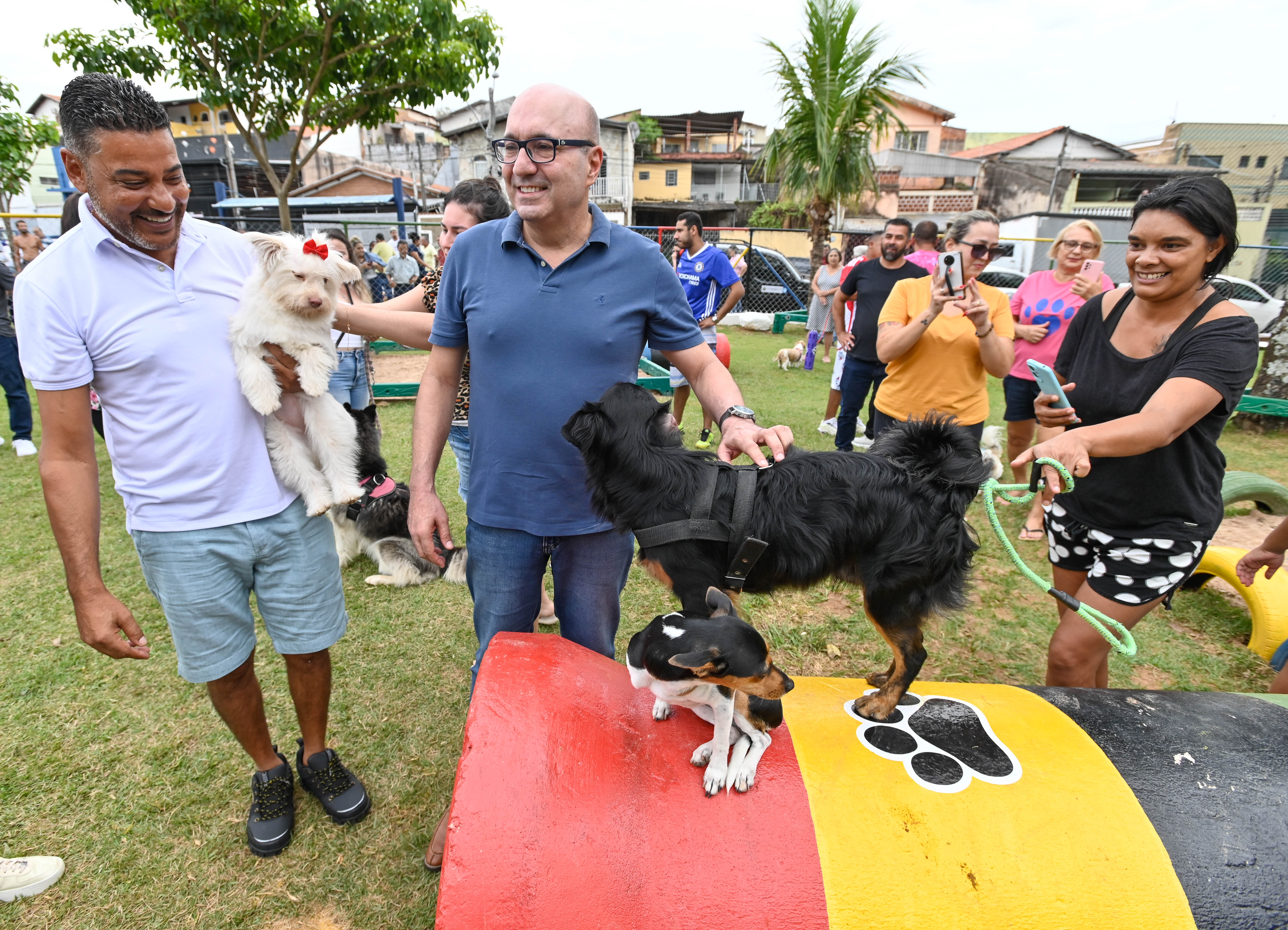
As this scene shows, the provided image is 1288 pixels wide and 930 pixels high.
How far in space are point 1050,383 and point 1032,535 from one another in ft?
12.2

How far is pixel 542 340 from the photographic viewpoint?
6.73 feet

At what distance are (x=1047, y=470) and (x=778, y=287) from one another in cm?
1707

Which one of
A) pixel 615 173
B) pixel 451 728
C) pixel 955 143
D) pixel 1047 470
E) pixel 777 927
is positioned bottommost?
pixel 451 728

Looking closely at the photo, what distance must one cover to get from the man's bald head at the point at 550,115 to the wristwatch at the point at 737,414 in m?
1.00

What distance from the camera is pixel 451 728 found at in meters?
3.26

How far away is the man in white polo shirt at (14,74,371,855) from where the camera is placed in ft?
5.84

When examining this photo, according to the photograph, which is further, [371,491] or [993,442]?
[993,442]

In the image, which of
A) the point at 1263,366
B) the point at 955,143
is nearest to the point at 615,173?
the point at 955,143

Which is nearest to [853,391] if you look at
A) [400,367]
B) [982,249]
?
[982,249]

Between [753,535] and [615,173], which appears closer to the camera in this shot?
[753,535]

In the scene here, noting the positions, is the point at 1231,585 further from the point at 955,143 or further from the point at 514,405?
the point at 955,143

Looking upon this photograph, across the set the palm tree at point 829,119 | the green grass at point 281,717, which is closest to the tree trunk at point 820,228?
the palm tree at point 829,119

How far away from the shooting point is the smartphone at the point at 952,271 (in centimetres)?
358

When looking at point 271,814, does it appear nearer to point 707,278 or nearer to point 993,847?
point 993,847
